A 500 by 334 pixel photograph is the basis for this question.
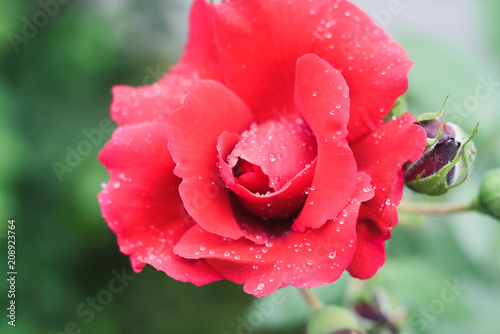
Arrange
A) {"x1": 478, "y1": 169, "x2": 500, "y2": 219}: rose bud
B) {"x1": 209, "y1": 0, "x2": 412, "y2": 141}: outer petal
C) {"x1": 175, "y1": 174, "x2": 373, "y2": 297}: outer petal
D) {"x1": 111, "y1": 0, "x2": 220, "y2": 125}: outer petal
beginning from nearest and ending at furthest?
1. {"x1": 175, "y1": 174, "x2": 373, "y2": 297}: outer petal
2. {"x1": 209, "y1": 0, "x2": 412, "y2": 141}: outer petal
3. {"x1": 111, "y1": 0, "x2": 220, "y2": 125}: outer petal
4. {"x1": 478, "y1": 169, "x2": 500, "y2": 219}: rose bud

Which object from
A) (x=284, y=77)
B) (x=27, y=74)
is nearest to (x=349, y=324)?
(x=284, y=77)

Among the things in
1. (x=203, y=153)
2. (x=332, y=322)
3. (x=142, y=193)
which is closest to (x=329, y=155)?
(x=203, y=153)

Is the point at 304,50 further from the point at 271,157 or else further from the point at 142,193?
the point at 142,193

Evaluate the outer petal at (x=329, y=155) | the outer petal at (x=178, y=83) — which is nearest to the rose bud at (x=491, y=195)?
the outer petal at (x=329, y=155)

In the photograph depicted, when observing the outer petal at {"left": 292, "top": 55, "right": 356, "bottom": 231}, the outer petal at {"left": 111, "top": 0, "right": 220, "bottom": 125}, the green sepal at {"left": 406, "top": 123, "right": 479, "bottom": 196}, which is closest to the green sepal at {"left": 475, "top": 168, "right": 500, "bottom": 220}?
the green sepal at {"left": 406, "top": 123, "right": 479, "bottom": 196}

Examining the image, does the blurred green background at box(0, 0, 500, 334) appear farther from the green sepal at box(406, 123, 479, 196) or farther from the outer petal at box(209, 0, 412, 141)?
the outer petal at box(209, 0, 412, 141)
